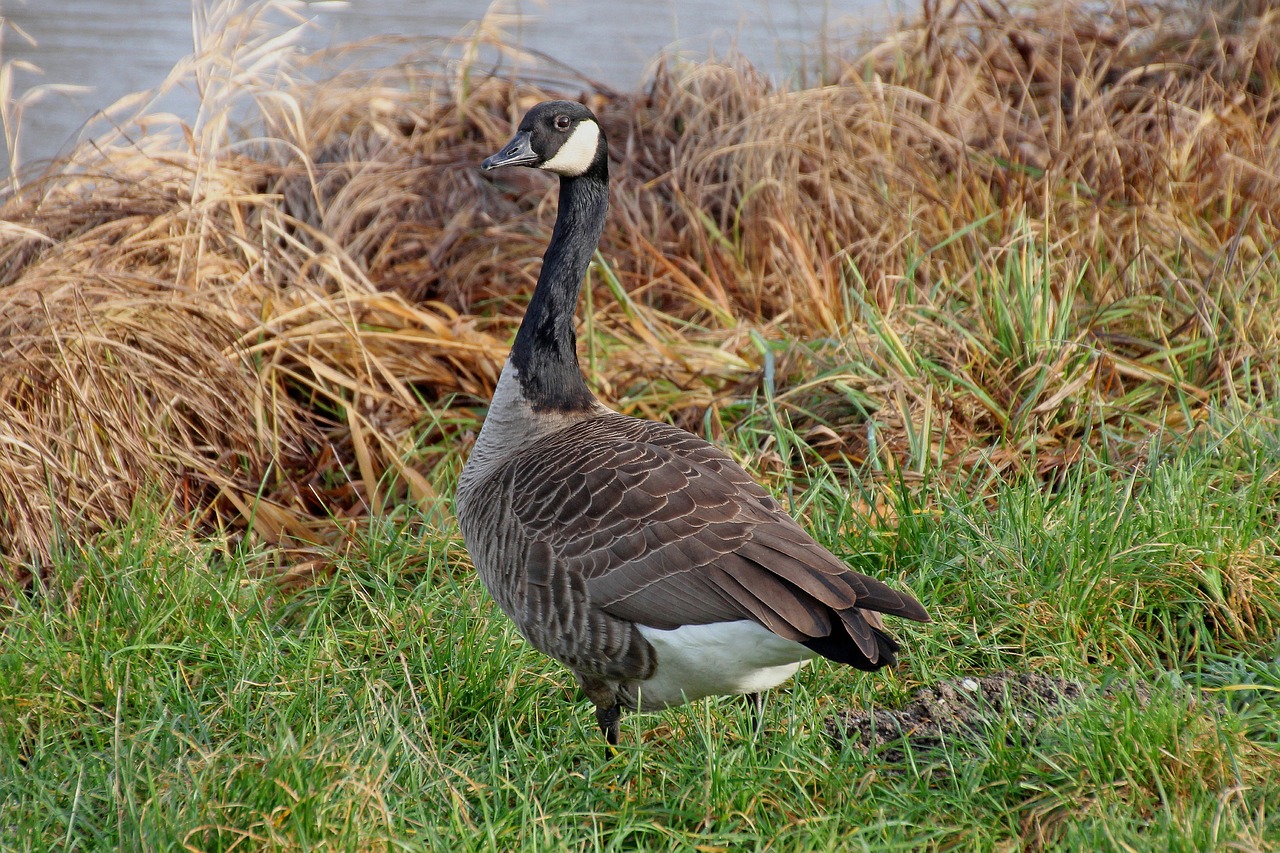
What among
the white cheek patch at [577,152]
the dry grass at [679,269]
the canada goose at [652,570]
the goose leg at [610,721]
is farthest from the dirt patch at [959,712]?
the white cheek patch at [577,152]

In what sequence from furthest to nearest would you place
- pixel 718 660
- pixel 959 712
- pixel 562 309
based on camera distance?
pixel 562 309, pixel 959 712, pixel 718 660

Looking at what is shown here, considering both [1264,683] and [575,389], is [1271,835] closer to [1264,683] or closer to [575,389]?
[1264,683]

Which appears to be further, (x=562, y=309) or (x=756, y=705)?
(x=562, y=309)

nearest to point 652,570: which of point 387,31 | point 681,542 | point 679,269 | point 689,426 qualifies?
point 681,542

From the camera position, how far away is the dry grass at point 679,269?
16.5 feet

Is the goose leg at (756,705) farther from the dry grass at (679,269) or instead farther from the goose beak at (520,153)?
the goose beak at (520,153)

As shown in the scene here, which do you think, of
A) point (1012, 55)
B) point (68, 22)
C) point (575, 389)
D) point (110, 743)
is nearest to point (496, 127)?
point (1012, 55)

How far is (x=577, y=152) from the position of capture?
165 inches

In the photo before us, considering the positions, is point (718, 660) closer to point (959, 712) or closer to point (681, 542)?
point (681, 542)

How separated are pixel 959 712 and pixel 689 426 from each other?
2.23 m

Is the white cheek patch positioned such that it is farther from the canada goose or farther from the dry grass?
the dry grass

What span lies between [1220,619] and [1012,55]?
520 cm

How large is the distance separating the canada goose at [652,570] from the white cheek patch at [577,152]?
102 millimetres

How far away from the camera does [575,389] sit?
13.7ft
